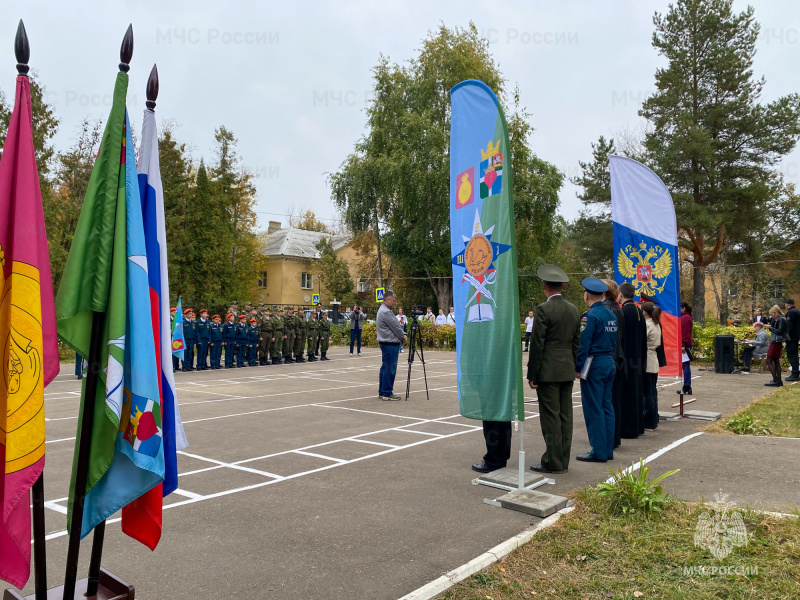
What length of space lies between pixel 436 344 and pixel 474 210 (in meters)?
24.7

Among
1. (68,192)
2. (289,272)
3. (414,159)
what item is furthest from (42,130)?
(289,272)

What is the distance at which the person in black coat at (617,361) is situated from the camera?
299 inches

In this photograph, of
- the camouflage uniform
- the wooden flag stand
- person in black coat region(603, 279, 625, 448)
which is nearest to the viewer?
the wooden flag stand

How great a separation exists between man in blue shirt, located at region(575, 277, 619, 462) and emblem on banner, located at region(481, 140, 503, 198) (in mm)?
1943

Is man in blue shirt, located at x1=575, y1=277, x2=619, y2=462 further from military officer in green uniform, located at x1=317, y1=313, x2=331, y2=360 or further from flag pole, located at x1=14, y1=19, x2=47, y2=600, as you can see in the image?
military officer in green uniform, located at x1=317, y1=313, x2=331, y2=360

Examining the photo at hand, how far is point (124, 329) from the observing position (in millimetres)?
2773

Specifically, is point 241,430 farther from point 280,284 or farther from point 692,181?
point 280,284

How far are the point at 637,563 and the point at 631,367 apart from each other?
4.40 m

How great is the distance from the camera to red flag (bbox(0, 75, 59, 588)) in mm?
2533

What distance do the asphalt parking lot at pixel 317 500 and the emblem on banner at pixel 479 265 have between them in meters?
1.70

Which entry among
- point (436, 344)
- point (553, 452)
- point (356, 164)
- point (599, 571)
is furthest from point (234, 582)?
point (356, 164)

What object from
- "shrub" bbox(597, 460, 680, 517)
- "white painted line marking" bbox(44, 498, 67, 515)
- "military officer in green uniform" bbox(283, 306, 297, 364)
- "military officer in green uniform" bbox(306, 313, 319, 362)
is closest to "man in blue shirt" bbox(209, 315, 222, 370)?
"military officer in green uniform" bbox(283, 306, 297, 364)

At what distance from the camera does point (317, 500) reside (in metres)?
5.55

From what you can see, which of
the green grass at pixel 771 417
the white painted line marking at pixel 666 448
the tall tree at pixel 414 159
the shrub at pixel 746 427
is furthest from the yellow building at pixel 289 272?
the white painted line marking at pixel 666 448
